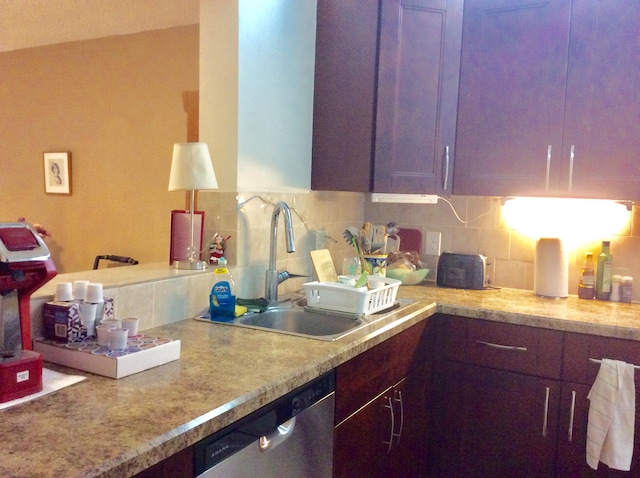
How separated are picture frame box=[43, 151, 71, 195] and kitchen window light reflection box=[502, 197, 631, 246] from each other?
9.67ft

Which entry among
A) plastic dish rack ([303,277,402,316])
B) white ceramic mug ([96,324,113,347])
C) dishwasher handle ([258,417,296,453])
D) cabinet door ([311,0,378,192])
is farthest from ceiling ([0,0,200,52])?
dishwasher handle ([258,417,296,453])

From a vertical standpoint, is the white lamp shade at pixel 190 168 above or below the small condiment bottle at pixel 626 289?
above

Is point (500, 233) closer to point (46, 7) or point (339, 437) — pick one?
point (339, 437)

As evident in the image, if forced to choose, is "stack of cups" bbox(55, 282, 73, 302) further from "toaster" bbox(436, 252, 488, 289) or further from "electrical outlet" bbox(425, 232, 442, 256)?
"electrical outlet" bbox(425, 232, 442, 256)

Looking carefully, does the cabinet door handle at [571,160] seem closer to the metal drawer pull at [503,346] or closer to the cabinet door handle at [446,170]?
the cabinet door handle at [446,170]

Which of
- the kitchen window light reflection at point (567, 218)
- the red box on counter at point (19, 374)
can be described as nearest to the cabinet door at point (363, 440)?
the red box on counter at point (19, 374)

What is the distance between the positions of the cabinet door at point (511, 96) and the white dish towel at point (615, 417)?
0.77 m

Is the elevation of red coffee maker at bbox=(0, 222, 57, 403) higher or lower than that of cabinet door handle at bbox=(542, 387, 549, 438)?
higher

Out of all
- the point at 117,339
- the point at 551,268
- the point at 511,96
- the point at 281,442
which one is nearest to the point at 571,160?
the point at 511,96

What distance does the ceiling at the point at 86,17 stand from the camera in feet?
10.6

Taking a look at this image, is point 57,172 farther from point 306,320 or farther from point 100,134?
point 306,320

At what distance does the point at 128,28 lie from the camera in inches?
142

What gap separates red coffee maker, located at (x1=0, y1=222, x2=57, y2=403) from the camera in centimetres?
112

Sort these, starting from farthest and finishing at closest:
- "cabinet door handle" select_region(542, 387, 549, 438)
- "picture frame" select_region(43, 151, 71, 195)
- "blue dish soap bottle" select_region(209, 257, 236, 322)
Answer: "picture frame" select_region(43, 151, 71, 195) < "cabinet door handle" select_region(542, 387, 549, 438) < "blue dish soap bottle" select_region(209, 257, 236, 322)
